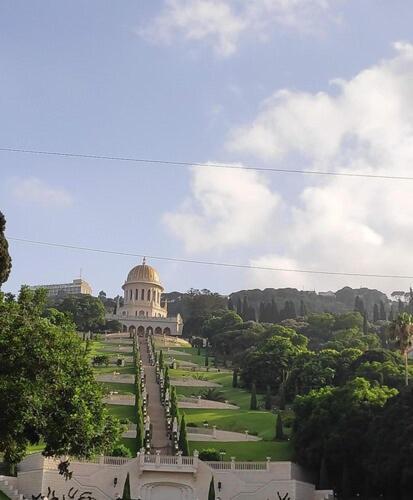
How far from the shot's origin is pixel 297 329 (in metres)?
116

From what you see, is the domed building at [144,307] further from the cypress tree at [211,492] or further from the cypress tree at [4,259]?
the cypress tree at [4,259]

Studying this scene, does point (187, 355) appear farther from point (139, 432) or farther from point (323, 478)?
point (323, 478)

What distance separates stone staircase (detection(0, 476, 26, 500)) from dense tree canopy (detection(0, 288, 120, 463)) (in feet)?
38.2

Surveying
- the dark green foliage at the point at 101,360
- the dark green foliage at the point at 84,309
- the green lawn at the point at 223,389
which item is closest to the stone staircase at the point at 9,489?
the green lawn at the point at 223,389

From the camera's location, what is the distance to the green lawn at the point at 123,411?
61647 millimetres

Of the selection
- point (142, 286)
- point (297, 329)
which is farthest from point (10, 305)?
point (142, 286)

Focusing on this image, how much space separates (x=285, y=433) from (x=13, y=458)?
2770cm

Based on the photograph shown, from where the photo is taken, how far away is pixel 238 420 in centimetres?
6178

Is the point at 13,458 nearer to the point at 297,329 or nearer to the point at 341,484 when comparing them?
the point at 341,484

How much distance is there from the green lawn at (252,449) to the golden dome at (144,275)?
8471 cm

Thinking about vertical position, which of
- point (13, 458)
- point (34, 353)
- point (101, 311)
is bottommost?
point (13, 458)

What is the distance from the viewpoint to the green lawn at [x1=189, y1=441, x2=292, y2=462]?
5269 centimetres

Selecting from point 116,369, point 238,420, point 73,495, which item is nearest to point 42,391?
point 73,495

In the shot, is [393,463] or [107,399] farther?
[107,399]
